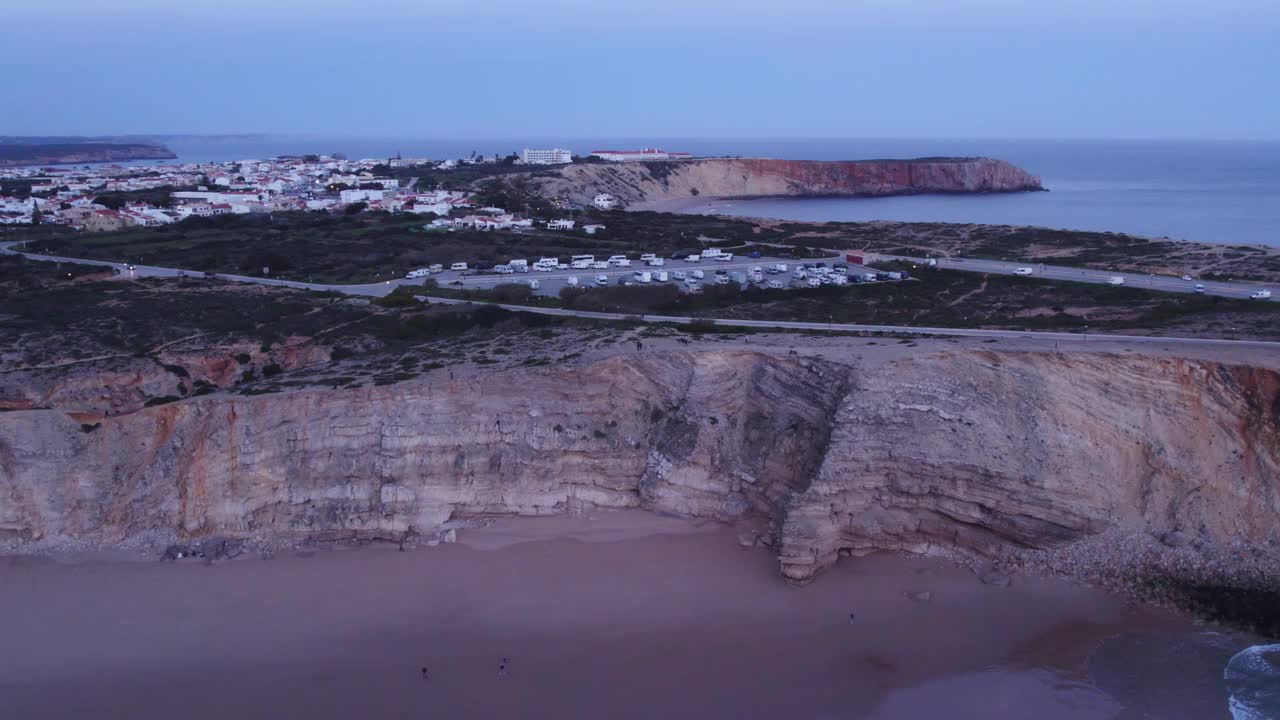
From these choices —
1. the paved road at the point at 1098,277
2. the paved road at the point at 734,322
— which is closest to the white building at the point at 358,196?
the paved road at the point at 734,322

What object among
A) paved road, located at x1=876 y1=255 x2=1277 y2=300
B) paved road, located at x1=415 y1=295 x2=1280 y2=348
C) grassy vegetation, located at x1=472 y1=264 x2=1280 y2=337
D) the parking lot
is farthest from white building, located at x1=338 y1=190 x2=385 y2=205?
paved road, located at x1=876 y1=255 x2=1277 y2=300

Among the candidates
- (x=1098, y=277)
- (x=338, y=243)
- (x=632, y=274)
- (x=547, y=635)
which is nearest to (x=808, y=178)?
(x=338, y=243)

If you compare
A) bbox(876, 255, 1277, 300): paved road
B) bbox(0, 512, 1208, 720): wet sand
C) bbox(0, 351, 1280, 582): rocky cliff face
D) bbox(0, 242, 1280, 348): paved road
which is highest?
bbox(876, 255, 1277, 300): paved road

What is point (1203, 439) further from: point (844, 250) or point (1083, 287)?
point (844, 250)

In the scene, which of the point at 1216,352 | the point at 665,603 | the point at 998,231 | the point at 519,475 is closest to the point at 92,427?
the point at 519,475

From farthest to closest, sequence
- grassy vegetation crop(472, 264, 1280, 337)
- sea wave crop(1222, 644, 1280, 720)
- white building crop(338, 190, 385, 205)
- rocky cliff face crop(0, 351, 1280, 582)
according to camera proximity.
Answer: white building crop(338, 190, 385, 205)
grassy vegetation crop(472, 264, 1280, 337)
rocky cliff face crop(0, 351, 1280, 582)
sea wave crop(1222, 644, 1280, 720)

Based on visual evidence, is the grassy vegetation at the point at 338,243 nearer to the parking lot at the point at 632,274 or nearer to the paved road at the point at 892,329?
the parking lot at the point at 632,274

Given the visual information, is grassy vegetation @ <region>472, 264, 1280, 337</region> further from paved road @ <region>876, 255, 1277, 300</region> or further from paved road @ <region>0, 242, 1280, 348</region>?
paved road @ <region>876, 255, 1277, 300</region>
